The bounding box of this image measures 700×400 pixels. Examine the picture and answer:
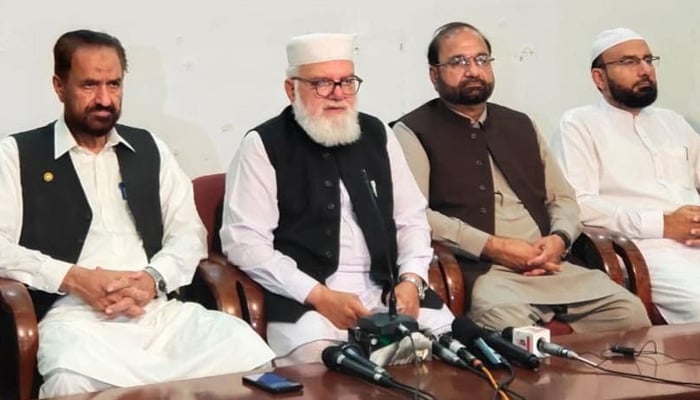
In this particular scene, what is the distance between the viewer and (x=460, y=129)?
3840mm

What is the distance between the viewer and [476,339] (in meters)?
2.53

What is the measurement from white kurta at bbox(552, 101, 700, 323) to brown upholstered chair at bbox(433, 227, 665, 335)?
11 centimetres

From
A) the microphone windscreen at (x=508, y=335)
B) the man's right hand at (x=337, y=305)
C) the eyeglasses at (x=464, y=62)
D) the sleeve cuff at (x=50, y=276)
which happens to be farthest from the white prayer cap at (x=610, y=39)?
the sleeve cuff at (x=50, y=276)

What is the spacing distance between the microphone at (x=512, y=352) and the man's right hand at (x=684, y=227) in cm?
165

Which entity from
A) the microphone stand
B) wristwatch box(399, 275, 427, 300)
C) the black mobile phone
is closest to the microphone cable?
the microphone stand

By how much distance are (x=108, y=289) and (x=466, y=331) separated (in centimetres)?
108

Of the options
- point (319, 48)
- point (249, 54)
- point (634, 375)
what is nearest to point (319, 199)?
point (319, 48)

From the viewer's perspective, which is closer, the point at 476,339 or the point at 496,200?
the point at 476,339

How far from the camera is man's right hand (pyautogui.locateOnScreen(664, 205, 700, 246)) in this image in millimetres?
3928

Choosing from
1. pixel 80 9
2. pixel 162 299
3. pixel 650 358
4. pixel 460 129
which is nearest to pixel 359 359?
pixel 650 358

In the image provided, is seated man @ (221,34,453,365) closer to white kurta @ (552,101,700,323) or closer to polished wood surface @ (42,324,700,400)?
polished wood surface @ (42,324,700,400)

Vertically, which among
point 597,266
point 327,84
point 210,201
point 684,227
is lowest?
point 597,266

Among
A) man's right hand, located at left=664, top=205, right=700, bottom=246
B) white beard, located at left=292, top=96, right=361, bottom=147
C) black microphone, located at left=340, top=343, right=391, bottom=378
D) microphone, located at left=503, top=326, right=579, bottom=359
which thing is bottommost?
man's right hand, located at left=664, top=205, right=700, bottom=246

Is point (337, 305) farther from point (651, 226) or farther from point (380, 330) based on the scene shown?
point (651, 226)
